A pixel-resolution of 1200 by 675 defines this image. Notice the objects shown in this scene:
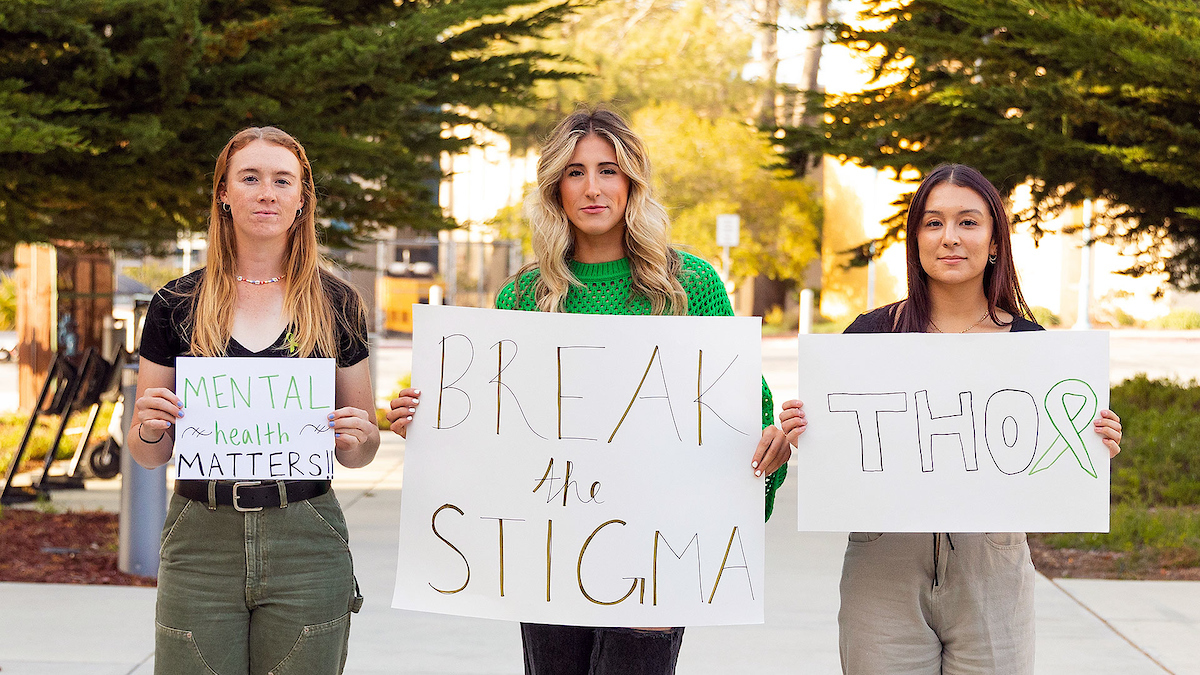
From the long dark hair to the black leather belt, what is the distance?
1393 mm

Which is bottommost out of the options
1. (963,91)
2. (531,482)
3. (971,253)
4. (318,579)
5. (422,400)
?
(318,579)

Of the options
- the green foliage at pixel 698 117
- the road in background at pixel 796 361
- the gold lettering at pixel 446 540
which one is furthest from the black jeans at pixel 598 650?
the green foliage at pixel 698 117

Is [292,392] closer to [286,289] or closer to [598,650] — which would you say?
[286,289]

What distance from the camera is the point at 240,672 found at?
242cm

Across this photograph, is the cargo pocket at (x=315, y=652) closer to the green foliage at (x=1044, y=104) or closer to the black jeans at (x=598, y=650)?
the black jeans at (x=598, y=650)

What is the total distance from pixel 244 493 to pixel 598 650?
2.75 feet

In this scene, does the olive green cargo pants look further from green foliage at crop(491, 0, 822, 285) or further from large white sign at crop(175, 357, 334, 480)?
green foliage at crop(491, 0, 822, 285)

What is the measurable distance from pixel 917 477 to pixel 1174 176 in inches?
186

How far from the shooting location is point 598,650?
102 inches

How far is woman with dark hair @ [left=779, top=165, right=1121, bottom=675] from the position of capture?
2.44 metres

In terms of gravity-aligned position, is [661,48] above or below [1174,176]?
above

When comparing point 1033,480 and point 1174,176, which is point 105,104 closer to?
point 1033,480

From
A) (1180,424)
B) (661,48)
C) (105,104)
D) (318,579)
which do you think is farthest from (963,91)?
(661,48)

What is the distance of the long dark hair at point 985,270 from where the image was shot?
256 cm
